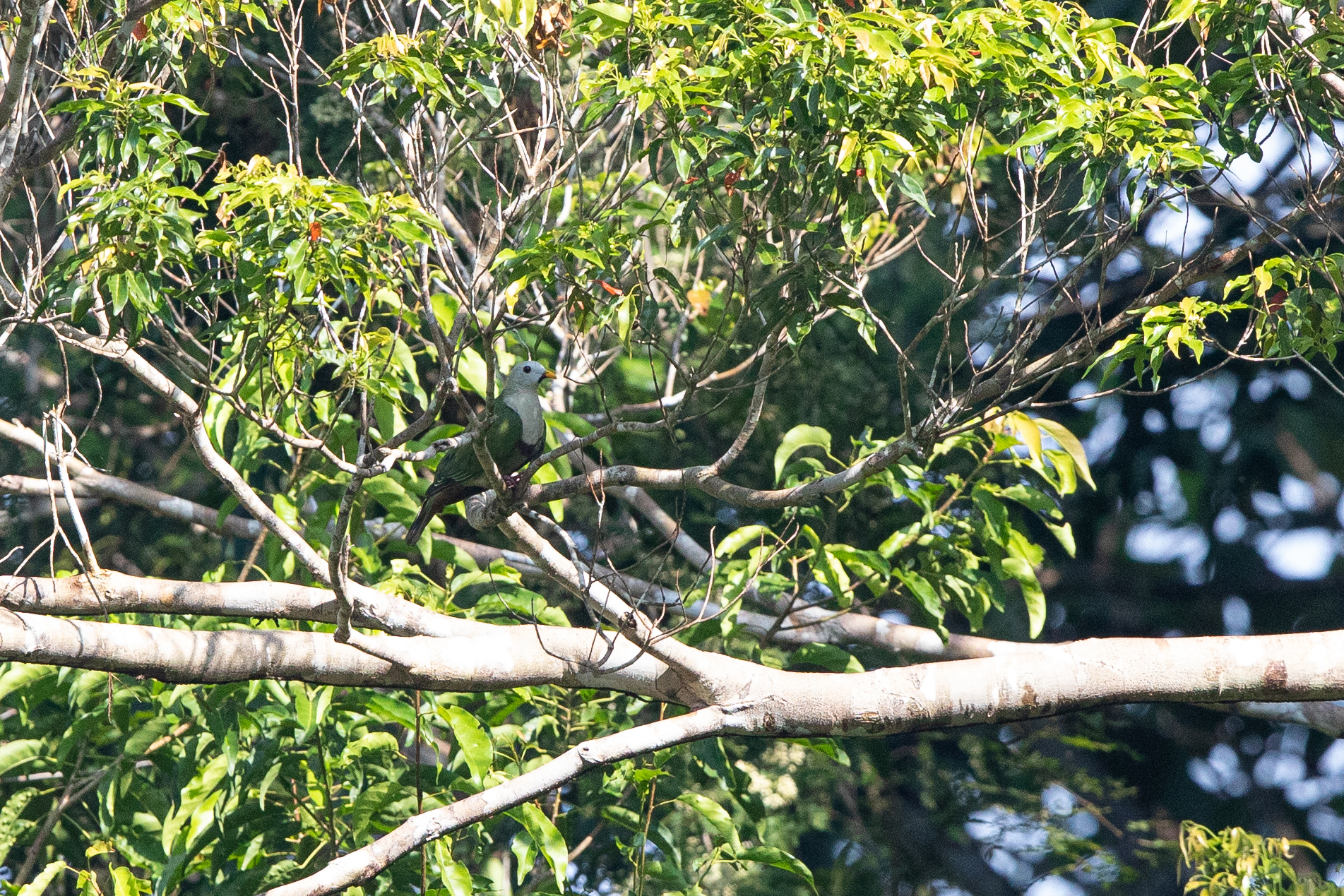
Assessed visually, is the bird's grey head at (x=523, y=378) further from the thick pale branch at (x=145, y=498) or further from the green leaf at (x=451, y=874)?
the green leaf at (x=451, y=874)

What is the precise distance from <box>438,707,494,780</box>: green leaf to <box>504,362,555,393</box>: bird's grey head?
1.29 metres

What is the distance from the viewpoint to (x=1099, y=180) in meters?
2.85

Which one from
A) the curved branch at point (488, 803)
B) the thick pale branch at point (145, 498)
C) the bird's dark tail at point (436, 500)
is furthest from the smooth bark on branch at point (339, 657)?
the thick pale branch at point (145, 498)

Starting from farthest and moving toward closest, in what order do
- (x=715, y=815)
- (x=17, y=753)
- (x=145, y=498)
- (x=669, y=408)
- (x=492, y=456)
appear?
(x=145, y=498)
(x=669, y=408)
(x=492, y=456)
(x=17, y=753)
(x=715, y=815)

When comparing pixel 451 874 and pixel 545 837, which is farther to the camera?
pixel 545 837

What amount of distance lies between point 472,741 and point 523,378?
152 centimetres

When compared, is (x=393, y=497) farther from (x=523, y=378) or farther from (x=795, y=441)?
(x=795, y=441)

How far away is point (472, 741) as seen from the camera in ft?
10.7

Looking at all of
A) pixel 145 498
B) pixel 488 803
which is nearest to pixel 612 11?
Result: pixel 488 803

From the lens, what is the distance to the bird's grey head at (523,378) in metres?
4.27

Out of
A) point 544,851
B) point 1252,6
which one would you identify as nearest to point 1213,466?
point 1252,6

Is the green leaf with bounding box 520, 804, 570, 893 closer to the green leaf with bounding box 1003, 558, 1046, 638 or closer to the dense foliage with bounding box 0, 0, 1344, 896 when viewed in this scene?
the dense foliage with bounding box 0, 0, 1344, 896

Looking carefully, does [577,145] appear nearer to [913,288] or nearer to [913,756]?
[913,288]

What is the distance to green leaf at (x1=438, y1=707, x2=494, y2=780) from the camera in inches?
128
